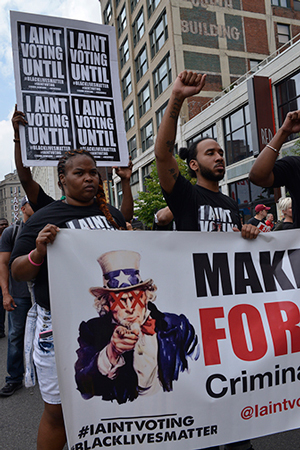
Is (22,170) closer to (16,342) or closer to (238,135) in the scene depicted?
(16,342)

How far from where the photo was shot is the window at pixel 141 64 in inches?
1109

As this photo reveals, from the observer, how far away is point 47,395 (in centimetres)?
201

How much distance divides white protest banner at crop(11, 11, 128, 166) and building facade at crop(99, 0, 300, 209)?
67.4 feet

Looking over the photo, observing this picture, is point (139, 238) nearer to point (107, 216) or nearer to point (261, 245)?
point (107, 216)

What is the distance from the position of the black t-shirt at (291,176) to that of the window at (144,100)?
86.7 feet

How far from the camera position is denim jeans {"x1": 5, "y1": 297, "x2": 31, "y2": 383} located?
3.83 m

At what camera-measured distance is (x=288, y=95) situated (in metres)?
16.0

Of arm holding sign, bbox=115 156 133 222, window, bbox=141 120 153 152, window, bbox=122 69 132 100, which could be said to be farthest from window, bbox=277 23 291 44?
arm holding sign, bbox=115 156 133 222

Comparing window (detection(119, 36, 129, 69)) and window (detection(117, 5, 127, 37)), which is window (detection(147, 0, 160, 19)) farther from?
window (detection(117, 5, 127, 37))

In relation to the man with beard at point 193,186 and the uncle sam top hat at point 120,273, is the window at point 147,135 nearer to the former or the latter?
the man with beard at point 193,186

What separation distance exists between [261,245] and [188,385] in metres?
0.92

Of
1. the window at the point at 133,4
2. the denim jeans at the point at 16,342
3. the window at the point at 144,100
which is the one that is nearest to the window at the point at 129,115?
the window at the point at 144,100

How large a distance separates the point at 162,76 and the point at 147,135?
14.7 feet

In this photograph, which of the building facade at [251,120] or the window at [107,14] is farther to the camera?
the window at [107,14]
